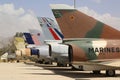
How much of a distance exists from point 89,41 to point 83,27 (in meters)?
0.92

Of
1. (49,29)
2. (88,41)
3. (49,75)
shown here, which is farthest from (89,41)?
(49,29)

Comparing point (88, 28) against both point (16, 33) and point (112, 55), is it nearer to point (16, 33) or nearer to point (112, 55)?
point (112, 55)

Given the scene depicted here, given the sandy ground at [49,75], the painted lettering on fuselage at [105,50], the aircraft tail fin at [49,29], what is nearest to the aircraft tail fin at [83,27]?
the painted lettering on fuselage at [105,50]

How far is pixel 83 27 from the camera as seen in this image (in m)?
20.9

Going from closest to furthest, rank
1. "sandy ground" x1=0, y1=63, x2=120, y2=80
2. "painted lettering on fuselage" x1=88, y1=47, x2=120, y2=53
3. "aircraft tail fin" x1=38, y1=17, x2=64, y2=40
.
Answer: "sandy ground" x1=0, y1=63, x2=120, y2=80 → "painted lettering on fuselage" x1=88, y1=47, x2=120, y2=53 → "aircraft tail fin" x1=38, y1=17, x2=64, y2=40

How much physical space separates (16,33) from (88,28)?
102 m

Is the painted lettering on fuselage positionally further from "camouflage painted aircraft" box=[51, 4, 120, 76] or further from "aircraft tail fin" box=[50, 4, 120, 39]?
"aircraft tail fin" box=[50, 4, 120, 39]

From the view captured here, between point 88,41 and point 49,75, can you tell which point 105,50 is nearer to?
point 88,41

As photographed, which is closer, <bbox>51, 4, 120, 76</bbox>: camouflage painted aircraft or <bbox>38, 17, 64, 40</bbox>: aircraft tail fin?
<bbox>51, 4, 120, 76</bbox>: camouflage painted aircraft

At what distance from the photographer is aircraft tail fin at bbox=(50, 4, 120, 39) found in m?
20.8

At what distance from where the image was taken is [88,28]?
2088 cm

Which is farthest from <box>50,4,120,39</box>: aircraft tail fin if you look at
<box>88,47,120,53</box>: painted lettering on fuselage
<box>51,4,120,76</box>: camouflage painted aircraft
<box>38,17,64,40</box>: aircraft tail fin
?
<box>38,17,64,40</box>: aircraft tail fin

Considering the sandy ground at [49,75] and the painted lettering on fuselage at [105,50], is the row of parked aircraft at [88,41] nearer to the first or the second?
the painted lettering on fuselage at [105,50]

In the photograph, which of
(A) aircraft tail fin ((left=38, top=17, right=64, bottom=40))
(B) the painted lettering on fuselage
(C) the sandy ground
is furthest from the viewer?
(A) aircraft tail fin ((left=38, top=17, right=64, bottom=40))
